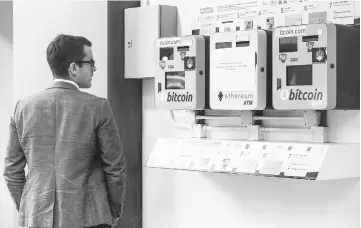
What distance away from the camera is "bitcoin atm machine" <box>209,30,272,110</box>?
3447mm

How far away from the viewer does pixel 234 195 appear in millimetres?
3885

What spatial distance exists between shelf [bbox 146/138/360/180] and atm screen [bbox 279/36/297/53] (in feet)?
1.54

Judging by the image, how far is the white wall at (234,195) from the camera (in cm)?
339

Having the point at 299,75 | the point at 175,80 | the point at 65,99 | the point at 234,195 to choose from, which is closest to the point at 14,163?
the point at 65,99

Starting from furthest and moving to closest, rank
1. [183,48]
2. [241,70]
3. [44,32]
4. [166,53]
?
[44,32], [166,53], [183,48], [241,70]

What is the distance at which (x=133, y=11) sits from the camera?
166 inches

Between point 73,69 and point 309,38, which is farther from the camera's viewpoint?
point 309,38

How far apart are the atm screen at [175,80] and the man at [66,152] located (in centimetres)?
75

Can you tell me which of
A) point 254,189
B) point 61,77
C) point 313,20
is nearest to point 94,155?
point 61,77

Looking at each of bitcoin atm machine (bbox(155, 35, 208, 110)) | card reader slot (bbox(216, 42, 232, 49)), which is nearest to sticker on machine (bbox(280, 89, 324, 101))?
card reader slot (bbox(216, 42, 232, 49))

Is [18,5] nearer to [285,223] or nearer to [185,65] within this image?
[185,65]

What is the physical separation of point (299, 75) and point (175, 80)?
2.58ft

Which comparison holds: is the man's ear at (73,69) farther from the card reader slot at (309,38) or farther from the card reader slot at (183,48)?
the card reader slot at (309,38)

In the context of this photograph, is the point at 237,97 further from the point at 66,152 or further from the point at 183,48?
the point at 66,152
